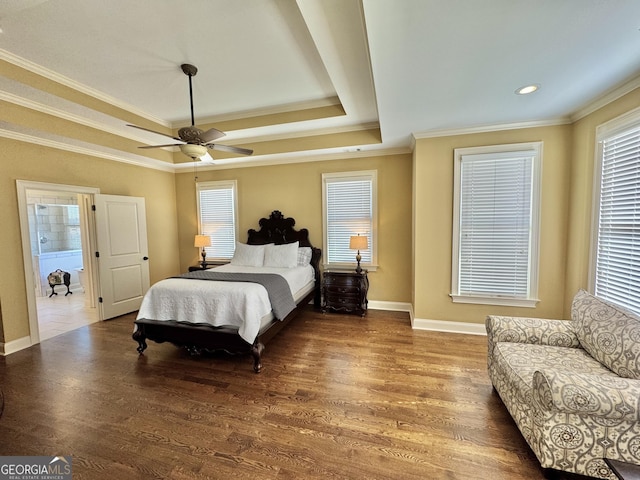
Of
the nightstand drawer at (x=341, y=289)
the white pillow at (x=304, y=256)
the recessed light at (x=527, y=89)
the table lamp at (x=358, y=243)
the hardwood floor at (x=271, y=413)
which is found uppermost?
the recessed light at (x=527, y=89)

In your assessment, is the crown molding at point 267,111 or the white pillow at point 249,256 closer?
the crown molding at point 267,111

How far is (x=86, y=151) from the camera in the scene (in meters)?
3.98

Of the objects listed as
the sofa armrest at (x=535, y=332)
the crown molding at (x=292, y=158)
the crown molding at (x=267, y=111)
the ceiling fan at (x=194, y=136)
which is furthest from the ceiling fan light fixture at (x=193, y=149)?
the sofa armrest at (x=535, y=332)

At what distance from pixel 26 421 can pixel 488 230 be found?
493 cm

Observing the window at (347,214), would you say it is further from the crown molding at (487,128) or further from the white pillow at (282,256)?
the crown molding at (487,128)

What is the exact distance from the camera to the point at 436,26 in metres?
1.60

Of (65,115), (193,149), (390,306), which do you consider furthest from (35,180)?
(390,306)

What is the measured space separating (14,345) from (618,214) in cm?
677

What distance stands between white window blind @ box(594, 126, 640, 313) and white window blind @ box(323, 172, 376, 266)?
267cm

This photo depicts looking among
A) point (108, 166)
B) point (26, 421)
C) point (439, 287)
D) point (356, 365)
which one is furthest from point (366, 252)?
point (108, 166)

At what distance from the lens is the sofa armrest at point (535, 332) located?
6.95 ft

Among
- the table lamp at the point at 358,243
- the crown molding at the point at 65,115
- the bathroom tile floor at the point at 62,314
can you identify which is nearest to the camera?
the crown molding at the point at 65,115

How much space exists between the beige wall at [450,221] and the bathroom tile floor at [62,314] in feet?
17.2

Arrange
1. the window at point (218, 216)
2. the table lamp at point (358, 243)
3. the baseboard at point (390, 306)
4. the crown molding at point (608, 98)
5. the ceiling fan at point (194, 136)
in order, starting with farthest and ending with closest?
1. the window at point (218, 216)
2. the baseboard at point (390, 306)
3. the table lamp at point (358, 243)
4. the ceiling fan at point (194, 136)
5. the crown molding at point (608, 98)
